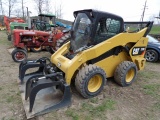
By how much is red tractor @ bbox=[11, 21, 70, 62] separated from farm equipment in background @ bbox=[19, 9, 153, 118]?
2.26 m

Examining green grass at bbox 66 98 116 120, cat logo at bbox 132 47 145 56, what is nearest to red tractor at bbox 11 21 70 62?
cat logo at bbox 132 47 145 56

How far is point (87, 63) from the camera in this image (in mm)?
3658

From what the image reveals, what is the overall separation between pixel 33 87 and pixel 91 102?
131 centimetres

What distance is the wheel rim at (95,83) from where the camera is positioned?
137 inches

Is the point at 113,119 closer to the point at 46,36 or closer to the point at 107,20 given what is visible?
the point at 107,20

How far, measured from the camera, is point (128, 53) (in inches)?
164

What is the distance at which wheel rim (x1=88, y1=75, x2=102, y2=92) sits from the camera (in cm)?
348

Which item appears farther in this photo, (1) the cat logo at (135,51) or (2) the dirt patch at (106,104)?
(1) the cat logo at (135,51)

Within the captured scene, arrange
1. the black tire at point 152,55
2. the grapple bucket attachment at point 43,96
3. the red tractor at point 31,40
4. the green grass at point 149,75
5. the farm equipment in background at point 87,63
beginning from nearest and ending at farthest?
the grapple bucket attachment at point 43,96
the farm equipment in background at point 87,63
the green grass at point 149,75
the red tractor at point 31,40
the black tire at point 152,55

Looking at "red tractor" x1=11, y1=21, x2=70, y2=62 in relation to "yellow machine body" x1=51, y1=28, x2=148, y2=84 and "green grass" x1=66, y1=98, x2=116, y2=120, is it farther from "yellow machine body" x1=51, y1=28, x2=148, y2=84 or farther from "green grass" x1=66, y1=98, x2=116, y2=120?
"green grass" x1=66, y1=98, x2=116, y2=120

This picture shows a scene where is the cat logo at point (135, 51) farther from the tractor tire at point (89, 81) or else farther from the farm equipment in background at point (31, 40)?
the farm equipment in background at point (31, 40)

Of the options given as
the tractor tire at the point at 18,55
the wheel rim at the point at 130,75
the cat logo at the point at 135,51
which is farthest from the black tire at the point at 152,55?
the tractor tire at the point at 18,55

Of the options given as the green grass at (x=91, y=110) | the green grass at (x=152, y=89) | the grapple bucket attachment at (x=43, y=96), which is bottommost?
the green grass at (x=91, y=110)

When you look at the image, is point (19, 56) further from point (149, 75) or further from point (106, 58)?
point (149, 75)
